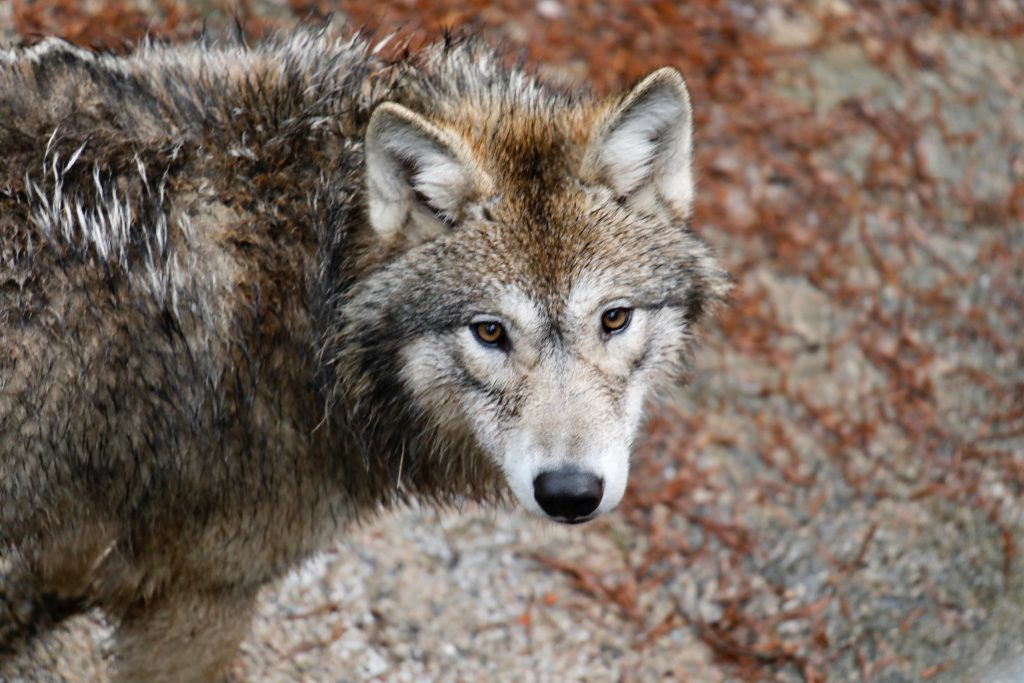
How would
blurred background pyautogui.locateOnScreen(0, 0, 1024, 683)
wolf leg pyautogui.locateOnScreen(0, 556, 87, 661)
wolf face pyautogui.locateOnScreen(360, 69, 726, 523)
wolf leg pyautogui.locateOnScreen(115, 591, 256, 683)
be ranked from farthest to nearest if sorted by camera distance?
blurred background pyautogui.locateOnScreen(0, 0, 1024, 683)
wolf leg pyautogui.locateOnScreen(0, 556, 87, 661)
wolf leg pyautogui.locateOnScreen(115, 591, 256, 683)
wolf face pyautogui.locateOnScreen(360, 69, 726, 523)

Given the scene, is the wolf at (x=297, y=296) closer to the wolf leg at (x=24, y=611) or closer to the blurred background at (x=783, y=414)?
the wolf leg at (x=24, y=611)

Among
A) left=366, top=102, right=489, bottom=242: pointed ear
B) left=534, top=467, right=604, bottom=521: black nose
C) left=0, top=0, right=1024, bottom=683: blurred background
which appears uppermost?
left=366, top=102, right=489, bottom=242: pointed ear

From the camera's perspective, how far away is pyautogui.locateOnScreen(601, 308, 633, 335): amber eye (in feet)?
12.4

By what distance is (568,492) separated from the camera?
3.46m

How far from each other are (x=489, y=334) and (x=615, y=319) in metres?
0.43

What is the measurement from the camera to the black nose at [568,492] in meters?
3.46

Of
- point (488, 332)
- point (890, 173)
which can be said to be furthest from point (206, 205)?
point (890, 173)

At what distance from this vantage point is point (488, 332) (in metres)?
3.73

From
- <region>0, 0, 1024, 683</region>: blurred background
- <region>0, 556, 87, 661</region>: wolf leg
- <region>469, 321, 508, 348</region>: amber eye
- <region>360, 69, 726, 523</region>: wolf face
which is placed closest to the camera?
<region>360, 69, 726, 523</region>: wolf face

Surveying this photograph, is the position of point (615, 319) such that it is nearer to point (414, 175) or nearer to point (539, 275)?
point (539, 275)

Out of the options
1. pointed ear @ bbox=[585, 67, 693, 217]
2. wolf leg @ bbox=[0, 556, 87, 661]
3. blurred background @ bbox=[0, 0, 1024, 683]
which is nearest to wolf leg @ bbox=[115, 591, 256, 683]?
wolf leg @ bbox=[0, 556, 87, 661]

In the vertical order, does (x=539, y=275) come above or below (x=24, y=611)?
above

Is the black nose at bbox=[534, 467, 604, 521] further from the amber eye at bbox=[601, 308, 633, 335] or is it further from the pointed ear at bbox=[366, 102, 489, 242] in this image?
the pointed ear at bbox=[366, 102, 489, 242]

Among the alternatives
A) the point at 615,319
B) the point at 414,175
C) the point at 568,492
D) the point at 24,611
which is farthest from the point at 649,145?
the point at 24,611
